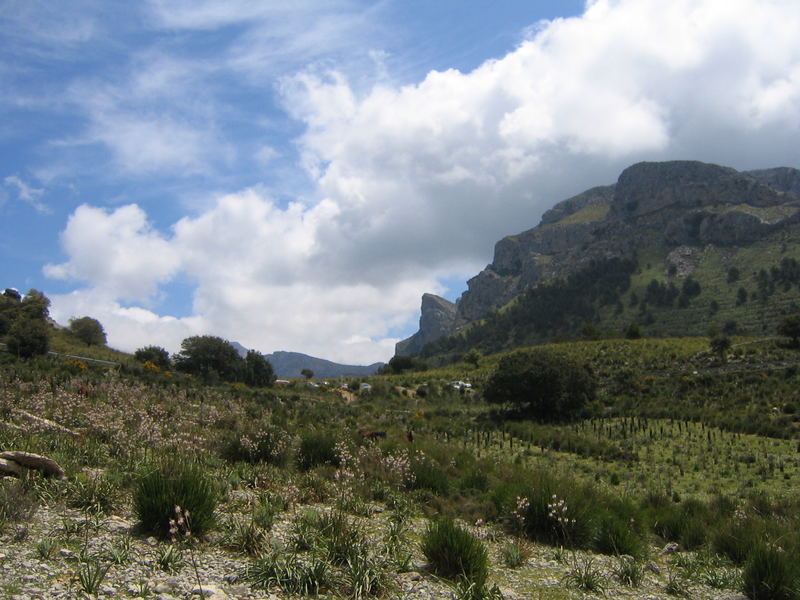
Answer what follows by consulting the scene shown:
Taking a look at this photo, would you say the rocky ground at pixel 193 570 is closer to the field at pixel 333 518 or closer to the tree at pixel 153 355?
the field at pixel 333 518

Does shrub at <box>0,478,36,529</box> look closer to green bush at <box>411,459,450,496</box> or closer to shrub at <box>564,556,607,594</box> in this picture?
shrub at <box>564,556,607,594</box>

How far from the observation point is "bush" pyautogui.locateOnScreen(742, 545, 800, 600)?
646 cm

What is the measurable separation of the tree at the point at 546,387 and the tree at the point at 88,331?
163ft

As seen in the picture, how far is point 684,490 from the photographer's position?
15.1 metres

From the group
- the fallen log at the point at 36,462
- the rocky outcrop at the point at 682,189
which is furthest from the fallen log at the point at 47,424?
the rocky outcrop at the point at 682,189

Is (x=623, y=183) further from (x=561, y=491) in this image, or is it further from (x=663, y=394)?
(x=561, y=491)

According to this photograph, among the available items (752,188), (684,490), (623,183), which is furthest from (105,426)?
(623,183)

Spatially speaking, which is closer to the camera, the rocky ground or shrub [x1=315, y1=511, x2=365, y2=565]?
the rocky ground

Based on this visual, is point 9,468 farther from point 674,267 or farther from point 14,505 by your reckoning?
point 674,267

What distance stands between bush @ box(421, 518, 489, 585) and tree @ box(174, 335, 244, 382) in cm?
4541

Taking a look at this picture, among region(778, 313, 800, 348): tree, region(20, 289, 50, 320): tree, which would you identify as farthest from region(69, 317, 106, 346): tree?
region(778, 313, 800, 348): tree

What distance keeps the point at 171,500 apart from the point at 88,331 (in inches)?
2629

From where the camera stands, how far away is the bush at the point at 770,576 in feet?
21.2

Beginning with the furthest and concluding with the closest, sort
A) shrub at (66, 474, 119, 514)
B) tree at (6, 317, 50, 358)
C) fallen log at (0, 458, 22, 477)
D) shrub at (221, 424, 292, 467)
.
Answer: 1. tree at (6, 317, 50, 358)
2. shrub at (221, 424, 292, 467)
3. fallen log at (0, 458, 22, 477)
4. shrub at (66, 474, 119, 514)
